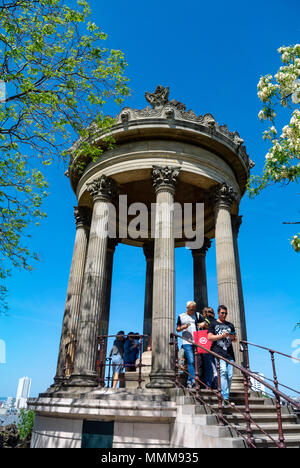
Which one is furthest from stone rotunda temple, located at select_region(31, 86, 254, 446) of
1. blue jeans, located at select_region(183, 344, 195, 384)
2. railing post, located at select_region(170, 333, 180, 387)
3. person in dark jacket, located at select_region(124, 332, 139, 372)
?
person in dark jacket, located at select_region(124, 332, 139, 372)

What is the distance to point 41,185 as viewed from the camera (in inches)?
420

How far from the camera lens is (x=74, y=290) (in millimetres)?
14359

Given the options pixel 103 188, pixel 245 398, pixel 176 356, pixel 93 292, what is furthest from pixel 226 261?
pixel 245 398

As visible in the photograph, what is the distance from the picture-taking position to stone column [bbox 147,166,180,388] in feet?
31.6

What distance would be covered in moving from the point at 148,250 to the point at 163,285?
31.7ft

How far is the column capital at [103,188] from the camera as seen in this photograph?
1313 centimetres

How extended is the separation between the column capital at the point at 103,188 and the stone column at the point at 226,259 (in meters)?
4.34

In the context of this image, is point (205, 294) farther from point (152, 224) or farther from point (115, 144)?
point (115, 144)

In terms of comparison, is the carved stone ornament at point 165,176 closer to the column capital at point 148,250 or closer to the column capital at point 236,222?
the column capital at point 236,222

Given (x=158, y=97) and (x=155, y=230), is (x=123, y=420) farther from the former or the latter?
(x=158, y=97)

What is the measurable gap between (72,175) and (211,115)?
705 centimetres

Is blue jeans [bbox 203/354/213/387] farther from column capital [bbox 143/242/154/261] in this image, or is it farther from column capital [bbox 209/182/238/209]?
column capital [bbox 143/242/154/261]

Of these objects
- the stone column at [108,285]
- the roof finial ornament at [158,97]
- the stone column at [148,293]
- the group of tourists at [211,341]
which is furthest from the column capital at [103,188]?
the stone column at [148,293]

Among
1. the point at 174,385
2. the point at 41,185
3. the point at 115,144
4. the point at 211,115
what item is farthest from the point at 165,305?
the point at 211,115
